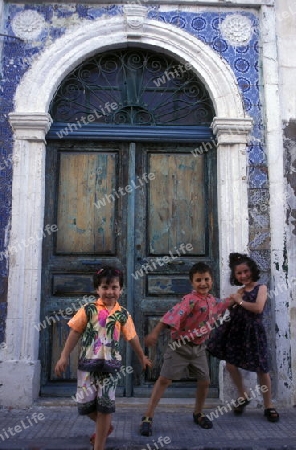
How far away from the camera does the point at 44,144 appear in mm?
4902

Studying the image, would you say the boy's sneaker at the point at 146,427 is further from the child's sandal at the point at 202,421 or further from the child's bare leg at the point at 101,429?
the child's bare leg at the point at 101,429

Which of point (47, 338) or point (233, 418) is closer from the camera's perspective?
point (233, 418)

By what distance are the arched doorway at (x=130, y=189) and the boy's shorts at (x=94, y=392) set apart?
166 cm

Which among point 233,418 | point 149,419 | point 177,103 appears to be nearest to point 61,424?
point 149,419

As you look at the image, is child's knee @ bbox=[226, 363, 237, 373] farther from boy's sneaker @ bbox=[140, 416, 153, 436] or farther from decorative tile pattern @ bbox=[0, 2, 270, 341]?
decorative tile pattern @ bbox=[0, 2, 270, 341]

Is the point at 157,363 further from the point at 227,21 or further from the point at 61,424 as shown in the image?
the point at 227,21

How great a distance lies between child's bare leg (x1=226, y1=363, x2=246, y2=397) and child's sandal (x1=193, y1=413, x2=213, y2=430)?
512mm

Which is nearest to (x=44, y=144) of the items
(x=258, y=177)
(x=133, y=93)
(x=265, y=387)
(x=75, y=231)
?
(x=75, y=231)

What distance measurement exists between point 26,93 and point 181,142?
172 centimetres

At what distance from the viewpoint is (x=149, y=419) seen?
3.69 m

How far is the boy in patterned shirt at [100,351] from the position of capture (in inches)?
121

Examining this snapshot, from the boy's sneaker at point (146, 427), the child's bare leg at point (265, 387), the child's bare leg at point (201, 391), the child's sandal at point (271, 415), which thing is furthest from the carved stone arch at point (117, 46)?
the boy's sneaker at point (146, 427)

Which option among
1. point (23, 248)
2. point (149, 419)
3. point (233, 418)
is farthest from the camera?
point (23, 248)

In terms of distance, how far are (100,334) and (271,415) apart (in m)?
1.82
